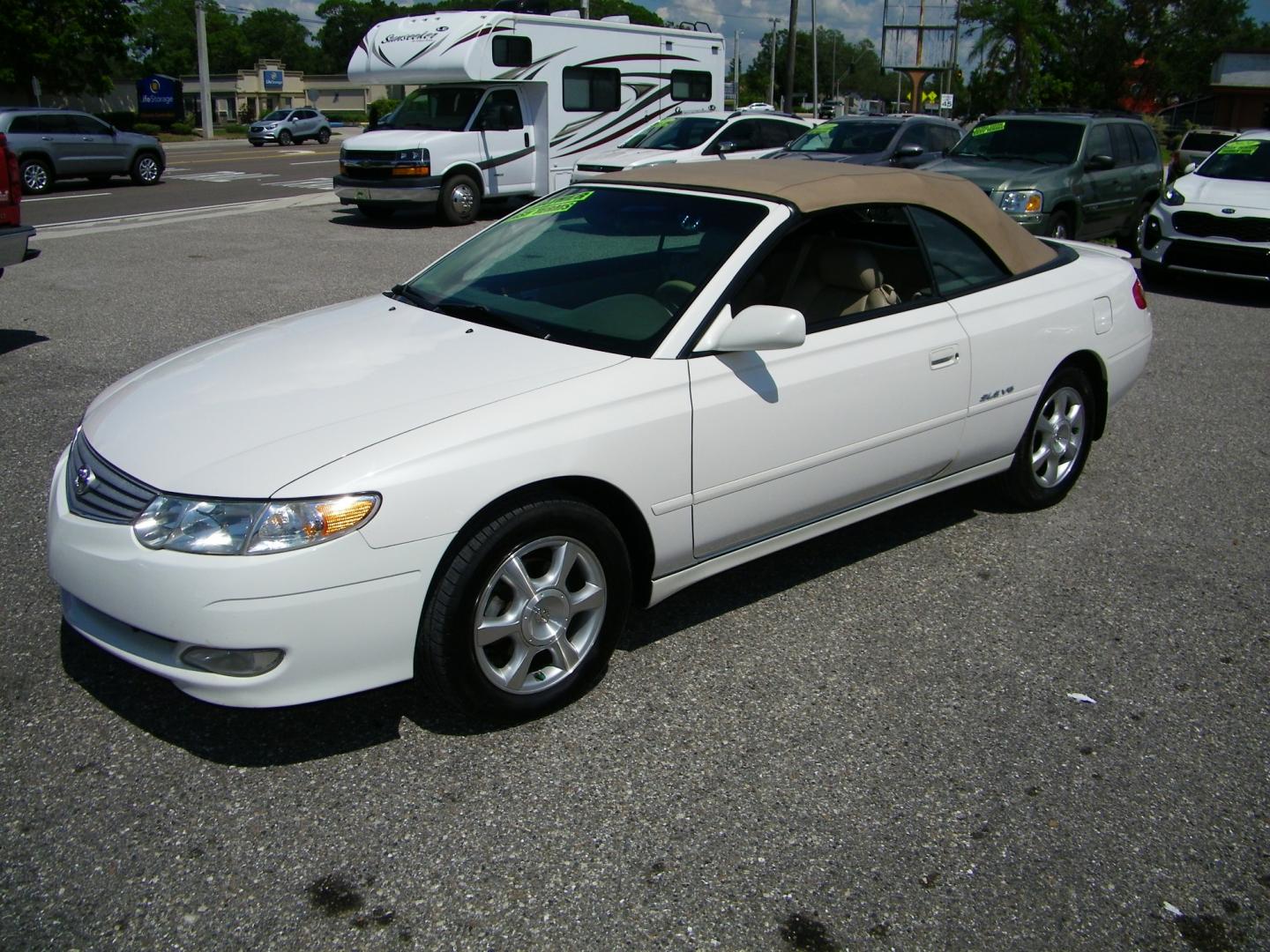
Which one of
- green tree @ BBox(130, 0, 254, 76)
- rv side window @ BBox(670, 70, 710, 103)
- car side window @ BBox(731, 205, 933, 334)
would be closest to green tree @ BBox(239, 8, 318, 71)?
green tree @ BBox(130, 0, 254, 76)

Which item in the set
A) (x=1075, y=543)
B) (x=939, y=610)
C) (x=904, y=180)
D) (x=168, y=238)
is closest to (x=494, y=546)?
(x=939, y=610)

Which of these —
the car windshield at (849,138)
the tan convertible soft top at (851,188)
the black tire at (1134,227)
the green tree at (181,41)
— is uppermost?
the green tree at (181,41)

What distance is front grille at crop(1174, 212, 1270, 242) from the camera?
35.2ft

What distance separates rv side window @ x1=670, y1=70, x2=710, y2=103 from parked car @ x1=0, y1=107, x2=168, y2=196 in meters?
11.1

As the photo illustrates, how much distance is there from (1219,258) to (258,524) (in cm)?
1073

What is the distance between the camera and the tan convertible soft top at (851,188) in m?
4.18

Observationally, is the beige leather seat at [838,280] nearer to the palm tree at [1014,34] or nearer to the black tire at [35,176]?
the black tire at [35,176]

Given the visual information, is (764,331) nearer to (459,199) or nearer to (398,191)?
(398,191)

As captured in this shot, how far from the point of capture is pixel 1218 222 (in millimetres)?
10930

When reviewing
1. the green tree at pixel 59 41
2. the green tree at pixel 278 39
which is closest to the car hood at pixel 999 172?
the green tree at pixel 59 41

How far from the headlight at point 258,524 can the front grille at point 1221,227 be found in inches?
414

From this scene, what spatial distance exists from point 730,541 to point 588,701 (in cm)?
74

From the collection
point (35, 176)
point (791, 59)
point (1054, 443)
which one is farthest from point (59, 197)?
point (791, 59)

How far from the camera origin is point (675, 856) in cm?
285
